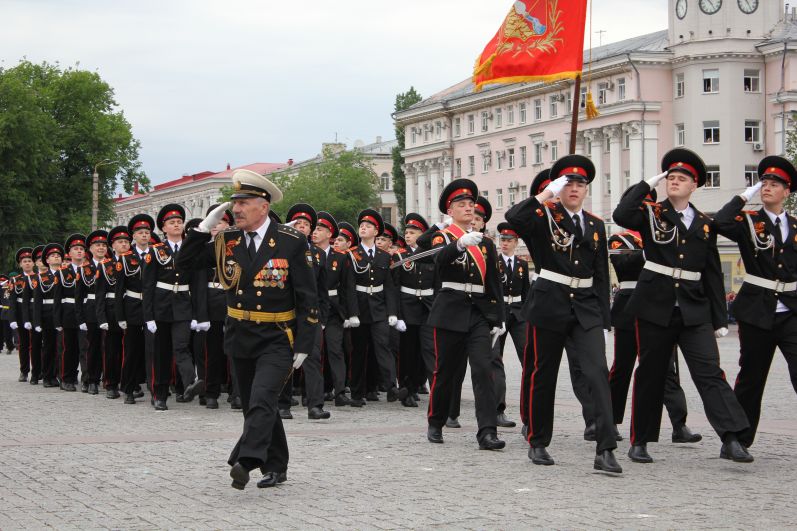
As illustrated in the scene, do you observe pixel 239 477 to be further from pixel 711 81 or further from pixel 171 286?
pixel 711 81

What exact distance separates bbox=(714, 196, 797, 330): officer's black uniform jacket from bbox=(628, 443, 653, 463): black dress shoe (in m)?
1.35

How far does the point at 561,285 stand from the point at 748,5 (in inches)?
2615

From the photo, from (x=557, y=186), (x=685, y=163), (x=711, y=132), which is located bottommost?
(x=557, y=186)

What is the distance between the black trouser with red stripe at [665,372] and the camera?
9.95 m

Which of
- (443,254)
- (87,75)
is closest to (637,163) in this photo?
(87,75)

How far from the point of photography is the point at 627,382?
38.6 feet

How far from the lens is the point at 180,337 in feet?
52.0

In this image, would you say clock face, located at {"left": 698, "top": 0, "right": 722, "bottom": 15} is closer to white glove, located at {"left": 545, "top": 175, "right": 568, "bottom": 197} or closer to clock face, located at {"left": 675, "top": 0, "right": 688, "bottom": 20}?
clock face, located at {"left": 675, "top": 0, "right": 688, "bottom": 20}

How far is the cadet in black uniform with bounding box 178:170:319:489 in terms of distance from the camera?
29.4ft

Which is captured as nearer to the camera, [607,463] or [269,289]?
[269,289]

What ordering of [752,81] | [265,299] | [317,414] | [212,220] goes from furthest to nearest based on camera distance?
[752,81] < [317,414] < [212,220] < [265,299]

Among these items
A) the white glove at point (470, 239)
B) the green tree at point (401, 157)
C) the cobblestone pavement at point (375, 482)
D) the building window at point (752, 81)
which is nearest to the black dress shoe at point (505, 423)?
the cobblestone pavement at point (375, 482)

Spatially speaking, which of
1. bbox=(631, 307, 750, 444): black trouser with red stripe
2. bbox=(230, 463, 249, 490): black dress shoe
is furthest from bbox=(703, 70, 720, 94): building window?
bbox=(230, 463, 249, 490): black dress shoe

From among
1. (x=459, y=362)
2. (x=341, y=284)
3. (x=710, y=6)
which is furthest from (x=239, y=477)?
(x=710, y=6)
